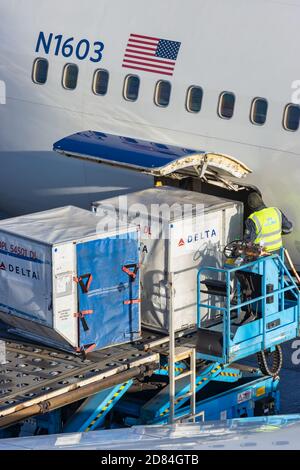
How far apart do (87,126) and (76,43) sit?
156cm

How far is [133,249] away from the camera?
656 inches

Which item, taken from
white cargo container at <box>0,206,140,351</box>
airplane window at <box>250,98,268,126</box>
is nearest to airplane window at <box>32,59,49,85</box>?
airplane window at <box>250,98,268,126</box>

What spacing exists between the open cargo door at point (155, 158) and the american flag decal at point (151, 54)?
4.39ft

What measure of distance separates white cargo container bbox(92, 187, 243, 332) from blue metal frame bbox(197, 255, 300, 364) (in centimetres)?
26

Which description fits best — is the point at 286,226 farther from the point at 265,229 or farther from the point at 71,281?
the point at 71,281

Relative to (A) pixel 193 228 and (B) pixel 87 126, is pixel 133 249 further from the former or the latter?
(B) pixel 87 126

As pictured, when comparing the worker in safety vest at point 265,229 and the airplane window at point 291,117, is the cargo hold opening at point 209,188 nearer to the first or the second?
the airplane window at point 291,117

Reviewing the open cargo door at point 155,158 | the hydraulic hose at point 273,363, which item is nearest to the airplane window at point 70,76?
the open cargo door at point 155,158

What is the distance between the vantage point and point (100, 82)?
831 inches

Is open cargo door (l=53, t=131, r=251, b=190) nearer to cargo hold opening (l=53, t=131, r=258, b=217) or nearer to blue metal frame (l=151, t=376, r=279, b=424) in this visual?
cargo hold opening (l=53, t=131, r=258, b=217)

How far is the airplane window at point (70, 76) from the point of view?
21406mm

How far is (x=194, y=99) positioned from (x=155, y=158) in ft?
5.86

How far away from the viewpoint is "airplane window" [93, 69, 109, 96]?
21.0 meters

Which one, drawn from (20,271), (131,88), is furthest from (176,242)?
(131,88)
